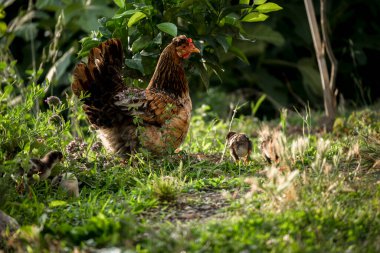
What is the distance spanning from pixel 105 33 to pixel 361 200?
2.78m

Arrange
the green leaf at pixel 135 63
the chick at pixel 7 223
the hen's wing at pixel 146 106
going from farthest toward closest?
the green leaf at pixel 135 63
the hen's wing at pixel 146 106
the chick at pixel 7 223

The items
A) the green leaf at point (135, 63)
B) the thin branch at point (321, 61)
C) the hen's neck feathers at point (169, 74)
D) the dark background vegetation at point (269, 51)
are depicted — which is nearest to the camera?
the hen's neck feathers at point (169, 74)

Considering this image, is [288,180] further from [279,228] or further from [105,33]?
[105,33]

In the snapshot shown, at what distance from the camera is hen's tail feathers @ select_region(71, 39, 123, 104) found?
18.5ft

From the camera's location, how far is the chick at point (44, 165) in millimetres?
4812

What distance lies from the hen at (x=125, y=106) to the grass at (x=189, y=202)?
149 mm

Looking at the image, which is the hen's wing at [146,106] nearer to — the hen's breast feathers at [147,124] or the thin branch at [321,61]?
the hen's breast feathers at [147,124]

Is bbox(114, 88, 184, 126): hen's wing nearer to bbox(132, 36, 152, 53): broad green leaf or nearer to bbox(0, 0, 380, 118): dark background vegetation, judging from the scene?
bbox(132, 36, 152, 53): broad green leaf

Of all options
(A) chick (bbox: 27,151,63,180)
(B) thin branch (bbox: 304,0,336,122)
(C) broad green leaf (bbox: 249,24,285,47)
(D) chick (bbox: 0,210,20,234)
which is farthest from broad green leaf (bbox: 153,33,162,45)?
(C) broad green leaf (bbox: 249,24,285,47)

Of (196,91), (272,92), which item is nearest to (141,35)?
(196,91)

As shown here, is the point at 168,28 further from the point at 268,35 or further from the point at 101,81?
the point at 268,35

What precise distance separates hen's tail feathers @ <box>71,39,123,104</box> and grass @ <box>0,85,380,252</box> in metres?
0.38

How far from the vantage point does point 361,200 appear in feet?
14.3

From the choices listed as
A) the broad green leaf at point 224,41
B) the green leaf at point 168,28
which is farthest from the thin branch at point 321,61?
the green leaf at point 168,28
